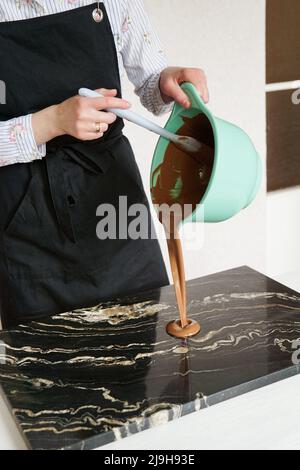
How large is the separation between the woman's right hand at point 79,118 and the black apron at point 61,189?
13cm

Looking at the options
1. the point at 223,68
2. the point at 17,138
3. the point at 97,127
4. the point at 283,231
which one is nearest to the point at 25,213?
the point at 17,138

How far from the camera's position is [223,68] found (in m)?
2.17

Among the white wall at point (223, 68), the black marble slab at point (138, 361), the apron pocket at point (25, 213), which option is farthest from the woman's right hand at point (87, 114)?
the white wall at point (223, 68)

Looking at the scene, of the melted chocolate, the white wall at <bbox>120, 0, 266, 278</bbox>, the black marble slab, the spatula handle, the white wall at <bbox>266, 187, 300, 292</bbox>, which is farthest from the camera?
the white wall at <bbox>266, 187, 300, 292</bbox>

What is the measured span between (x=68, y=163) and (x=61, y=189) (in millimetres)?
61

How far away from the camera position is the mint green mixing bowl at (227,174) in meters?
0.97

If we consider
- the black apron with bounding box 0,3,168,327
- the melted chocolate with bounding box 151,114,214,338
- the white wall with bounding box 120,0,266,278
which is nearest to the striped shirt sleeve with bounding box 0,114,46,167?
the black apron with bounding box 0,3,168,327

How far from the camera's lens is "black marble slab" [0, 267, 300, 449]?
35.4 inches

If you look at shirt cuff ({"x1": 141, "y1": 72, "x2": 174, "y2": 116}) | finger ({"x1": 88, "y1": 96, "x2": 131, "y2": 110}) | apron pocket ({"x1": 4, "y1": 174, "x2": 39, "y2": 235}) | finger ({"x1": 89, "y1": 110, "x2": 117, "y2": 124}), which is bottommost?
apron pocket ({"x1": 4, "y1": 174, "x2": 39, "y2": 235})

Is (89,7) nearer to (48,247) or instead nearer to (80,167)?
(80,167)

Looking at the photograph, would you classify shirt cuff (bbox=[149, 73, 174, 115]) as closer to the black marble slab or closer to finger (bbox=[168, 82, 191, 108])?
finger (bbox=[168, 82, 191, 108])

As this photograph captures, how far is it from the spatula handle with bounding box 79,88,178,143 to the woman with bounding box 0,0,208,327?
12 cm

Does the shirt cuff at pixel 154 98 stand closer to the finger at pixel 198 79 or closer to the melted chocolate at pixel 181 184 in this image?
the finger at pixel 198 79

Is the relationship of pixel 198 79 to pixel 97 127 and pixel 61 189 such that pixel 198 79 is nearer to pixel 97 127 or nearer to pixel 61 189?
pixel 97 127
